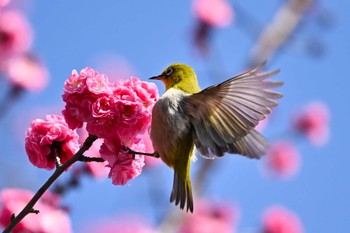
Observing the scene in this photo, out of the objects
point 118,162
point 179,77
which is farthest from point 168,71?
point 118,162

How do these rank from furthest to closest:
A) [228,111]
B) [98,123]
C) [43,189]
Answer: [228,111] < [98,123] < [43,189]

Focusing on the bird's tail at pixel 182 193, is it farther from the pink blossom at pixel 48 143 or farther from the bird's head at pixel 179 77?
the pink blossom at pixel 48 143

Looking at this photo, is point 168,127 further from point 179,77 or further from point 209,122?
point 179,77

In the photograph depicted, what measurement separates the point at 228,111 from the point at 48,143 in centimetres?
66

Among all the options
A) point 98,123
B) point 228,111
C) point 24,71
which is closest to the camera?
point 98,123

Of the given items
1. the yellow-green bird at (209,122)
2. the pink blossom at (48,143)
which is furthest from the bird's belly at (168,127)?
the pink blossom at (48,143)

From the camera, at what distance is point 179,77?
7.89ft

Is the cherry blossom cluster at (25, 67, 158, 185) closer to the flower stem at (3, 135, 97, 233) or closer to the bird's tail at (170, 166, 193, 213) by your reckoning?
the flower stem at (3, 135, 97, 233)

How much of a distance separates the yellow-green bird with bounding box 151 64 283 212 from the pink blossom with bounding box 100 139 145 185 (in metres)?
0.22

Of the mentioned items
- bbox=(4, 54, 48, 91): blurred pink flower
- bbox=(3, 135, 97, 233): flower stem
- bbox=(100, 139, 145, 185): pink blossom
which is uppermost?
bbox=(4, 54, 48, 91): blurred pink flower

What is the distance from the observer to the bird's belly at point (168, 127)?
206 cm

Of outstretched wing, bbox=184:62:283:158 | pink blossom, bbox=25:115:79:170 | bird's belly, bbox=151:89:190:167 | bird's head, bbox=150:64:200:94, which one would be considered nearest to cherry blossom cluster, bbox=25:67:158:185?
pink blossom, bbox=25:115:79:170

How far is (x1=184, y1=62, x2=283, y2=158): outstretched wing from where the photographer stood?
2006mm

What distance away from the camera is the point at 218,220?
16.3 ft
